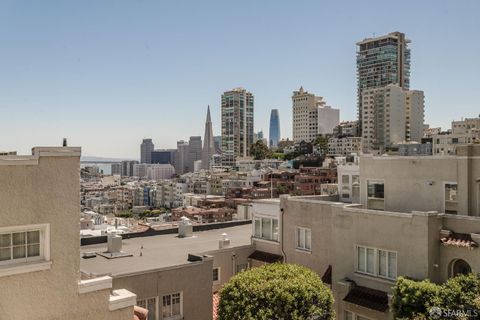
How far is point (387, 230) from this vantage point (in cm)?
1580

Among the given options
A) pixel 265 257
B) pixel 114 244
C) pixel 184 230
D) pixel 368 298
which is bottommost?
pixel 368 298

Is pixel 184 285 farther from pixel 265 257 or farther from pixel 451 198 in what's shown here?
pixel 451 198

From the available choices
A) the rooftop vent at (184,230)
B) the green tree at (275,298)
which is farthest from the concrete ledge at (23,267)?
the rooftop vent at (184,230)

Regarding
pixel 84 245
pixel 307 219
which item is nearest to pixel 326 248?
pixel 307 219

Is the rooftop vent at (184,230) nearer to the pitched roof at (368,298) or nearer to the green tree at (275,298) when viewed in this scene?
the green tree at (275,298)

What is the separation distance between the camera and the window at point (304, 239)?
19.8 meters

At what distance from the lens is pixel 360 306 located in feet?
53.1

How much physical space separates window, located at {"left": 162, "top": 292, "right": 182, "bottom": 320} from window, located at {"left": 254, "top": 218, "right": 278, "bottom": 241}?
6358 millimetres

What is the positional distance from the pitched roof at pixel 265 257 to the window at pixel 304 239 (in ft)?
4.62

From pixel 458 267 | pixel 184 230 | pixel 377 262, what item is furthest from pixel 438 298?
pixel 184 230

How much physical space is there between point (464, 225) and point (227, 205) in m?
106

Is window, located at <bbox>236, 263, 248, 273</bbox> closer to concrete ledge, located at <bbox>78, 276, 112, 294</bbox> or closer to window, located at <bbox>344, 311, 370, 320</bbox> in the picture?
window, located at <bbox>344, 311, 370, 320</bbox>

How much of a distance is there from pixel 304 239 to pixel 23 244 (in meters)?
13.9

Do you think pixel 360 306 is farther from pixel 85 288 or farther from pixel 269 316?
pixel 85 288
